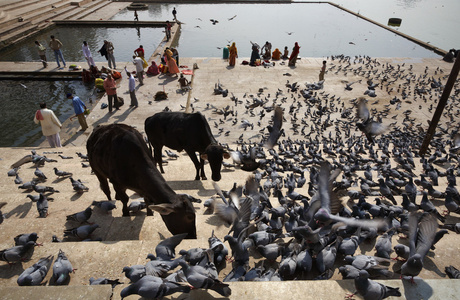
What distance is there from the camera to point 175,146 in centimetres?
912

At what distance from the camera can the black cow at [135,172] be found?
5160mm

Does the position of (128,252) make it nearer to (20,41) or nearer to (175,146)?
(175,146)

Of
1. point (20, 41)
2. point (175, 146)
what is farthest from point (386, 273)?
point (20, 41)

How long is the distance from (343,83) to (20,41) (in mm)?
30701

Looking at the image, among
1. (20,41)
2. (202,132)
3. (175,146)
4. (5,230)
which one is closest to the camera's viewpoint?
(5,230)

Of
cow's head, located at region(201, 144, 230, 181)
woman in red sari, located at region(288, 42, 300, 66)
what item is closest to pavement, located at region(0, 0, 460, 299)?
woman in red sari, located at region(288, 42, 300, 66)

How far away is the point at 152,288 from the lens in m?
3.55

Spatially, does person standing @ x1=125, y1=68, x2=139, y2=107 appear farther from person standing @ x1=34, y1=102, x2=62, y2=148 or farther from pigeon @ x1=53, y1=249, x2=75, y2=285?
pigeon @ x1=53, y1=249, x2=75, y2=285

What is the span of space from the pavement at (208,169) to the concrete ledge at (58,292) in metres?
0.01

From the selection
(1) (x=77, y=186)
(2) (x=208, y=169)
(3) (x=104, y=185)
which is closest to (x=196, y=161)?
(2) (x=208, y=169)

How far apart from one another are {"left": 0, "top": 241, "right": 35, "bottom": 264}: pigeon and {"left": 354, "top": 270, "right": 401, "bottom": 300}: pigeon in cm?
528

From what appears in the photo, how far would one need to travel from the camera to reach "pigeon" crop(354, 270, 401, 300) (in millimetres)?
3695

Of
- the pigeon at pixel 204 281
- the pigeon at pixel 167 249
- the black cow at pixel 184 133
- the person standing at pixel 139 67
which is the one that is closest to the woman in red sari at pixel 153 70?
the person standing at pixel 139 67

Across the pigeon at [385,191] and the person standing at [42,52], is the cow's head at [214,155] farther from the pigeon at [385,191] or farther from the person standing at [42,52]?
the person standing at [42,52]
